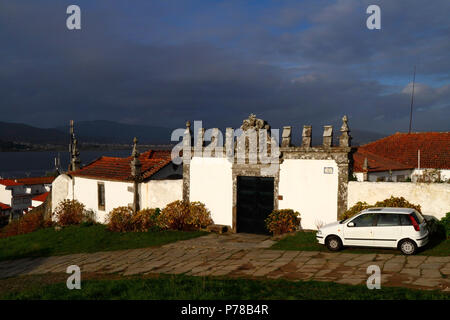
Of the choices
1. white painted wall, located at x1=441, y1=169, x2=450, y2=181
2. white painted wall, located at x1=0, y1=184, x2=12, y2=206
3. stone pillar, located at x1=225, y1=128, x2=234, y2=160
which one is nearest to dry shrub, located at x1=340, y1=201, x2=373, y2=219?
stone pillar, located at x1=225, y1=128, x2=234, y2=160

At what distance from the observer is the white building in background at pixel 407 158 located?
2709 centimetres

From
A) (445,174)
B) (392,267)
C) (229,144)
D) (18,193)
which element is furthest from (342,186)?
(18,193)

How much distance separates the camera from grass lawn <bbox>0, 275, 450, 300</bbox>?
8.59 m

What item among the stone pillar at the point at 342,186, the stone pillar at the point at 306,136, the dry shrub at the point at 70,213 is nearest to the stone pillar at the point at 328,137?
the stone pillar at the point at 306,136

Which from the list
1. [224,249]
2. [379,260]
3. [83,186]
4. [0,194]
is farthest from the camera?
[0,194]

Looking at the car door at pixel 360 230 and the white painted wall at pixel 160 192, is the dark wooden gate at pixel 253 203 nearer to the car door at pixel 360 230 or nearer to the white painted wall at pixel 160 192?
the white painted wall at pixel 160 192

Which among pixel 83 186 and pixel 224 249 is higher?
pixel 83 186

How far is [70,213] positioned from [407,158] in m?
27.2

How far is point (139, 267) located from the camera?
1391 cm

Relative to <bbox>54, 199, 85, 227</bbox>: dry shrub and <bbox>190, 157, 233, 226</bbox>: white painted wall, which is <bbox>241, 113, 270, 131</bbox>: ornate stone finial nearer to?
<bbox>190, 157, 233, 226</bbox>: white painted wall

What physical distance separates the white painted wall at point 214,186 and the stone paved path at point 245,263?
1.75m
